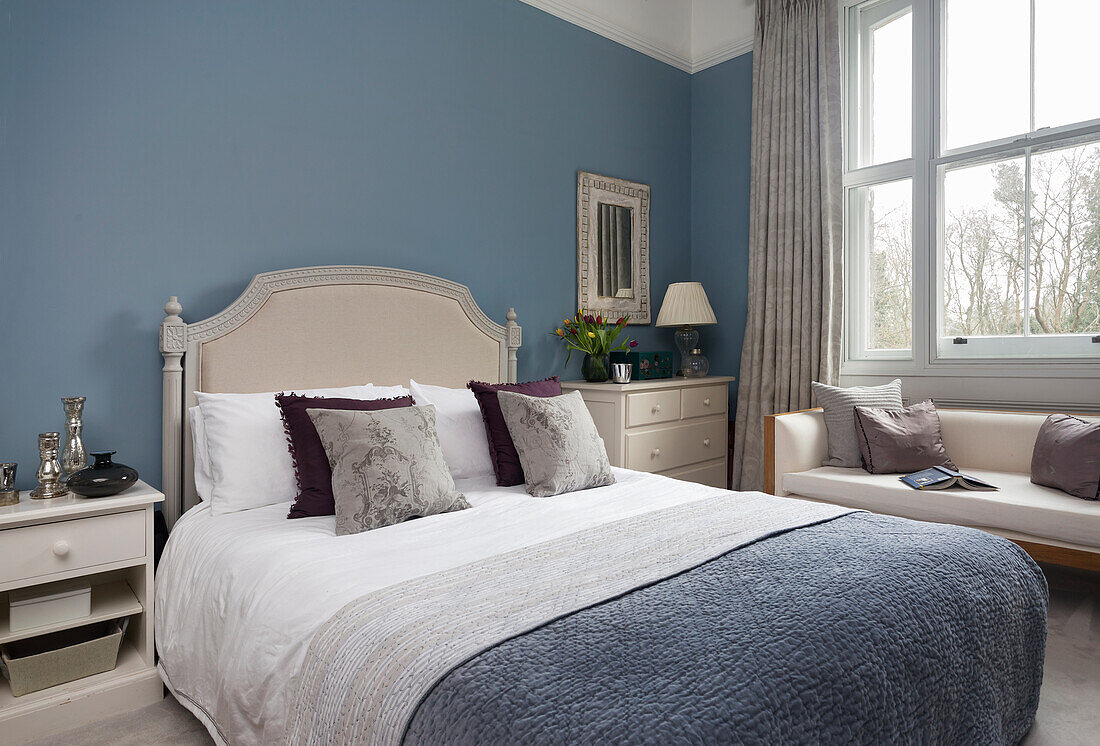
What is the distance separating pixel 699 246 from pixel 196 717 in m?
3.65

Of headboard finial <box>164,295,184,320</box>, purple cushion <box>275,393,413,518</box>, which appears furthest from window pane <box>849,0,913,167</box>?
headboard finial <box>164,295,184,320</box>

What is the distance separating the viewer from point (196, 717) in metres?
1.80

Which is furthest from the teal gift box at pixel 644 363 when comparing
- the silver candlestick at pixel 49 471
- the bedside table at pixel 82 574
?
the silver candlestick at pixel 49 471

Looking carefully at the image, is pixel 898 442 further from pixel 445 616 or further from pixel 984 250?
pixel 445 616

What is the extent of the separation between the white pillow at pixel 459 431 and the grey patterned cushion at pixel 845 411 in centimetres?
169

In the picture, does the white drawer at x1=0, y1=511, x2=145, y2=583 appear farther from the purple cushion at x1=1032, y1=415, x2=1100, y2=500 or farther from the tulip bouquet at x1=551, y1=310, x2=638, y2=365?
the purple cushion at x1=1032, y1=415, x2=1100, y2=500

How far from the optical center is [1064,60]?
A: 305 centimetres

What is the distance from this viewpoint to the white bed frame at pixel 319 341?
A: 2.30 meters

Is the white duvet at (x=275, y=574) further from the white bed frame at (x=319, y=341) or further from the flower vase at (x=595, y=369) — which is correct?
the flower vase at (x=595, y=369)

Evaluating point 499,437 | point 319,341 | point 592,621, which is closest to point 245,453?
point 319,341

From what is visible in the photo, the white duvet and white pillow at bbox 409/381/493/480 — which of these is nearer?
the white duvet

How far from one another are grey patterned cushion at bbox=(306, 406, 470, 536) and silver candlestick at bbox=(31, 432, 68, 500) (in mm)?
758

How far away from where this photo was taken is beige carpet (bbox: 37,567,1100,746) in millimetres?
1734

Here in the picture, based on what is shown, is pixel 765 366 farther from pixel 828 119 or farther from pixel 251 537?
pixel 251 537
